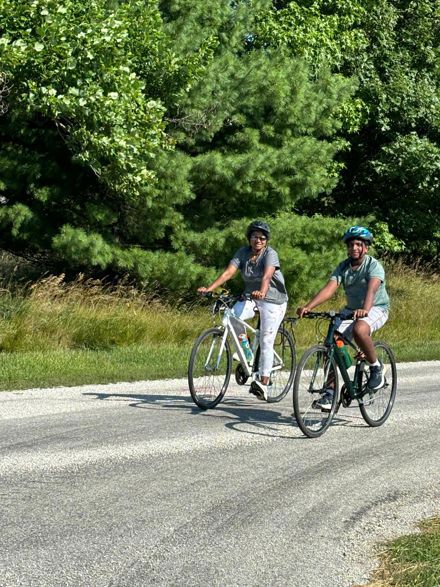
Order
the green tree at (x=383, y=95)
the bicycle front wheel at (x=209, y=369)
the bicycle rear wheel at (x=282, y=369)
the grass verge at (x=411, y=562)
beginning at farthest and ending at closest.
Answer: the green tree at (x=383, y=95), the bicycle rear wheel at (x=282, y=369), the bicycle front wheel at (x=209, y=369), the grass verge at (x=411, y=562)

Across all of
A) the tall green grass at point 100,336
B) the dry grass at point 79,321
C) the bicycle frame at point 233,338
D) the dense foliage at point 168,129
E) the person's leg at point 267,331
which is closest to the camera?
the bicycle frame at point 233,338

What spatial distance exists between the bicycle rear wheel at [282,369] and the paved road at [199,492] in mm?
480

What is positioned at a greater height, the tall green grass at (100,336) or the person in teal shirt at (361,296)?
the person in teal shirt at (361,296)

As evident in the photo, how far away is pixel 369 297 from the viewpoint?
973cm

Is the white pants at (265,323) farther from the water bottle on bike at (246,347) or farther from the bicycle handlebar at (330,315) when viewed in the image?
the bicycle handlebar at (330,315)

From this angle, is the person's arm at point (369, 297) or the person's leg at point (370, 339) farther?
the person's leg at point (370, 339)

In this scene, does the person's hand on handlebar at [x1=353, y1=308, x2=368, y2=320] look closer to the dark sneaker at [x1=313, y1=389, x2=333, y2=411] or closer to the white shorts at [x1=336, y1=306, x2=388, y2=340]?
the white shorts at [x1=336, y1=306, x2=388, y2=340]

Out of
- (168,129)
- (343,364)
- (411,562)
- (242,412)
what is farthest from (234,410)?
(168,129)

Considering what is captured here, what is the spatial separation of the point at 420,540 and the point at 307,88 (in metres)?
19.0

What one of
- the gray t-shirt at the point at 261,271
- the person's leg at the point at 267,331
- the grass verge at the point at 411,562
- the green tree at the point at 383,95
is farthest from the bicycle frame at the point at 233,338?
→ the green tree at the point at 383,95

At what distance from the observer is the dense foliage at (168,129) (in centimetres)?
1736

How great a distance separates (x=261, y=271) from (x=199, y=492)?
4.32 m

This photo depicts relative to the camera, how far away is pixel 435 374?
49.3 ft

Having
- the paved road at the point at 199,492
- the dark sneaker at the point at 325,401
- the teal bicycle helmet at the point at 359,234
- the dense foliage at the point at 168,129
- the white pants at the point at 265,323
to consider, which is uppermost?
the dense foliage at the point at 168,129
